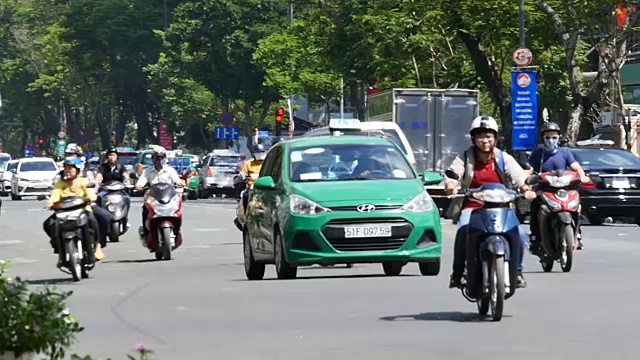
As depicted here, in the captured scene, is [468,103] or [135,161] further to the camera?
[135,161]

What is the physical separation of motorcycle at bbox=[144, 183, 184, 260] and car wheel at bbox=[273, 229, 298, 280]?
240 inches

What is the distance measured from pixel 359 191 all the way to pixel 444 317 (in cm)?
416

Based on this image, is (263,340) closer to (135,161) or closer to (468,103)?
(468,103)

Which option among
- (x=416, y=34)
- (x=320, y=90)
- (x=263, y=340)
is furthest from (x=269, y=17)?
(x=263, y=340)

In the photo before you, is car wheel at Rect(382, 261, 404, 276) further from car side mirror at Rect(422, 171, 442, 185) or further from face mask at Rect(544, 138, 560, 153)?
face mask at Rect(544, 138, 560, 153)

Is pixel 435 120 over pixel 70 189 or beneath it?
beneath

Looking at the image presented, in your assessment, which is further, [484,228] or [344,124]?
[344,124]

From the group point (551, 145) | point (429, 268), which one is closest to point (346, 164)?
point (429, 268)

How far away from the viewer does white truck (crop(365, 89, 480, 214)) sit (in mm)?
43375

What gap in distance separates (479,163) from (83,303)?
4503 mm

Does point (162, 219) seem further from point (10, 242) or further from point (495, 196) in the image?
point (495, 196)

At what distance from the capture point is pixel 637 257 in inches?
933

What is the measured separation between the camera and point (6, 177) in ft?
245

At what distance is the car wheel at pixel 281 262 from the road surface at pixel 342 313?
208 millimetres
